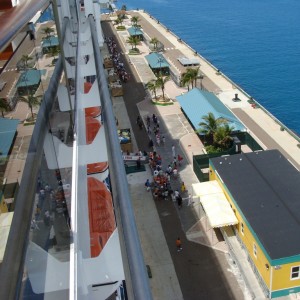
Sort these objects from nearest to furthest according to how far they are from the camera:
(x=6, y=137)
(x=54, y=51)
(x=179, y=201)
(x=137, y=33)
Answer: (x=6, y=137)
(x=54, y=51)
(x=179, y=201)
(x=137, y=33)

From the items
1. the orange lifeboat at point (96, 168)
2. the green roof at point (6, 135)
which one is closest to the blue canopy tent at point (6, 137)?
the green roof at point (6, 135)

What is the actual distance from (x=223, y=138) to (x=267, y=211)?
7691mm

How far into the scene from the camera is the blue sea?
40.3 m

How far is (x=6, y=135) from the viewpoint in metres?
2.01

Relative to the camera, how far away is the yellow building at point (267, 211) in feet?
39.8

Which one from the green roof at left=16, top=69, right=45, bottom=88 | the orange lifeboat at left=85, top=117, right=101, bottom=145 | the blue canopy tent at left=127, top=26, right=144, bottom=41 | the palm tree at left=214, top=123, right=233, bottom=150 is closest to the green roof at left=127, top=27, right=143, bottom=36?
the blue canopy tent at left=127, top=26, right=144, bottom=41

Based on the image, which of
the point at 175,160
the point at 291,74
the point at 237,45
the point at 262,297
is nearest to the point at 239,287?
the point at 262,297

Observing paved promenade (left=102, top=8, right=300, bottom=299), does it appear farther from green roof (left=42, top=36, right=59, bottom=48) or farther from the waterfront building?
green roof (left=42, top=36, right=59, bottom=48)

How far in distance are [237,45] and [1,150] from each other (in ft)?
190

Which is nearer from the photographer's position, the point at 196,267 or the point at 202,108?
the point at 196,267

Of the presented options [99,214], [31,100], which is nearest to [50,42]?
[99,214]

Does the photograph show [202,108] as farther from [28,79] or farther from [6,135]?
[6,135]

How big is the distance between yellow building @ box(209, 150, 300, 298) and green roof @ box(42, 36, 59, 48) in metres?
8.80

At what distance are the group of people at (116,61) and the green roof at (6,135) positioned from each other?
34.6 m
